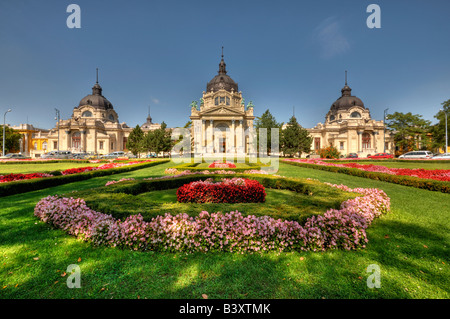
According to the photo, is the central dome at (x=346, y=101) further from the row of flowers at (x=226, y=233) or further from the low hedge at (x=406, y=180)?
the row of flowers at (x=226, y=233)

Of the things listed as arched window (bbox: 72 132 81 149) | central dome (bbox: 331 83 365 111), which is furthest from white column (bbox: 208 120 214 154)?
central dome (bbox: 331 83 365 111)

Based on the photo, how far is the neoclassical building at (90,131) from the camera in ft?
167

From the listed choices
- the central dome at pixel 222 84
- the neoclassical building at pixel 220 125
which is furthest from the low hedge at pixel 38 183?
the central dome at pixel 222 84

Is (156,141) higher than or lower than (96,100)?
lower

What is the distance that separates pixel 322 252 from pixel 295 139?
35.6 m

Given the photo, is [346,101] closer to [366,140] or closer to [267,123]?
[366,140]

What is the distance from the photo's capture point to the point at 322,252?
10.3 feet

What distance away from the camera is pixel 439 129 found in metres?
37.8

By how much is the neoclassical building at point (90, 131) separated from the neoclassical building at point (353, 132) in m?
57.3

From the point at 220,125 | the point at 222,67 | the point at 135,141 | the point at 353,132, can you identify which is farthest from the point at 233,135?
the point at 353,132

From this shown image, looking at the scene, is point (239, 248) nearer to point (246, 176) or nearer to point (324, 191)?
point (324, 191)

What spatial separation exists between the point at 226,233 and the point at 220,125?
135 feet
